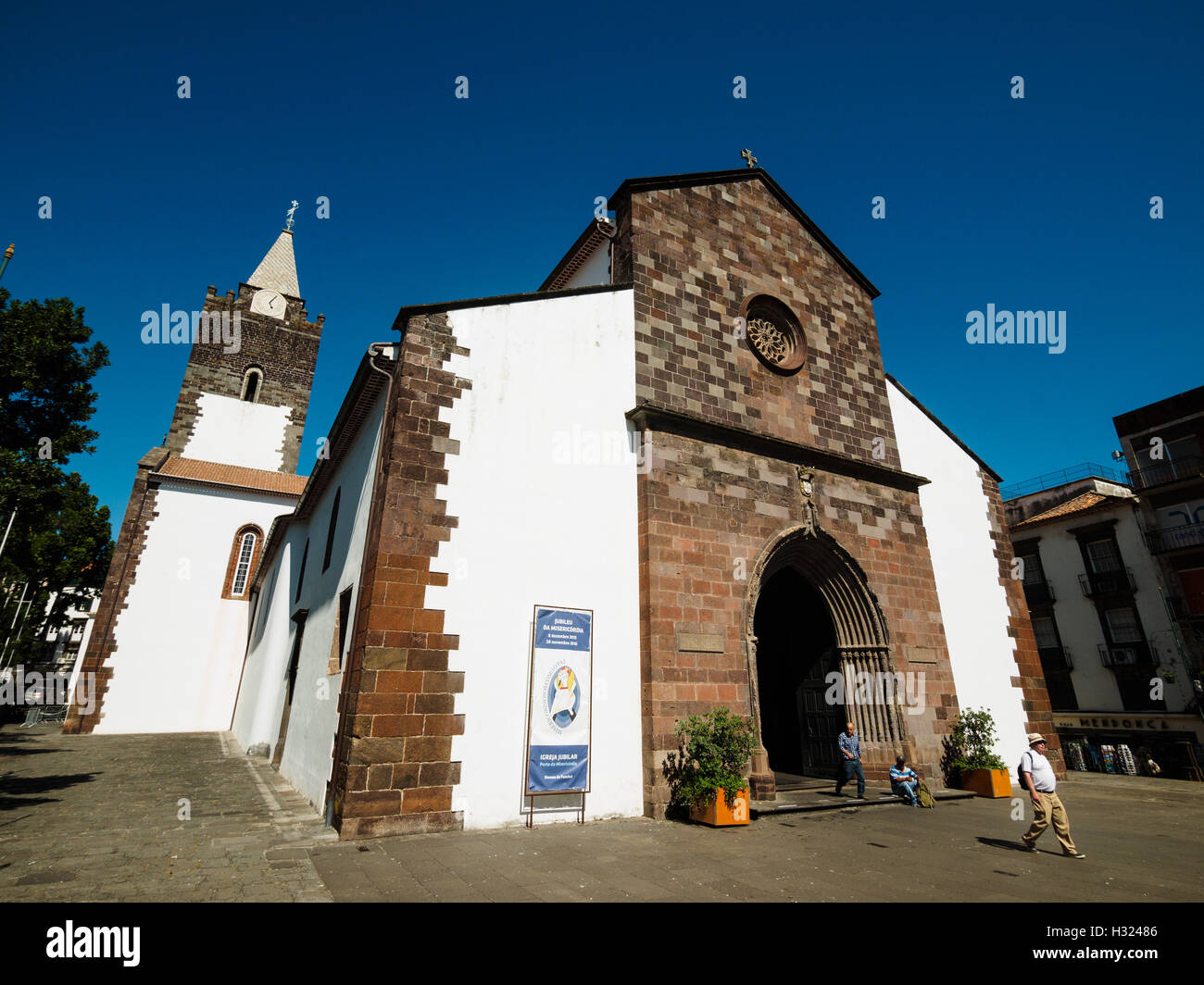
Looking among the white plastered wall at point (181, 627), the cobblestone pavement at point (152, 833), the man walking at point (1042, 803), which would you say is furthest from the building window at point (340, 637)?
the white plastered wall at point (181, 627)

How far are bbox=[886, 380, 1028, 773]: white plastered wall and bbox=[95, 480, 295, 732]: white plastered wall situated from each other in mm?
24892

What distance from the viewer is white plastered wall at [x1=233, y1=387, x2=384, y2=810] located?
29.9 ft

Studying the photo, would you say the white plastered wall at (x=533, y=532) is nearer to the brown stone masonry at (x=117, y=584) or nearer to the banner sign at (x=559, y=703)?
the banner sign at (x=559, y=703)

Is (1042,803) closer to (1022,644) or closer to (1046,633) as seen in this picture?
(1022,644)

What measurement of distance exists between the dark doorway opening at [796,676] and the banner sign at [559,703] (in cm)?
489

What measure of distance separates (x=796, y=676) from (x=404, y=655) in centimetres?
865

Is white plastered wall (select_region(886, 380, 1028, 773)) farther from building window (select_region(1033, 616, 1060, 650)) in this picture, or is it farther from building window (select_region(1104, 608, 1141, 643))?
building window (select_region(1033, 616, 1060, 650))

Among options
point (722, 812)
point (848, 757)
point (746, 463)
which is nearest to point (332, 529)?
point (746, 463)

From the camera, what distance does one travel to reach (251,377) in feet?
100

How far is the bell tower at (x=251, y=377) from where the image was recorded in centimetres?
2845

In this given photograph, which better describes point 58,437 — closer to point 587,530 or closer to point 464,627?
point 464,627

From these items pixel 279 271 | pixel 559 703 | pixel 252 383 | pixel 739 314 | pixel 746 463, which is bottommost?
pixel 559 703
